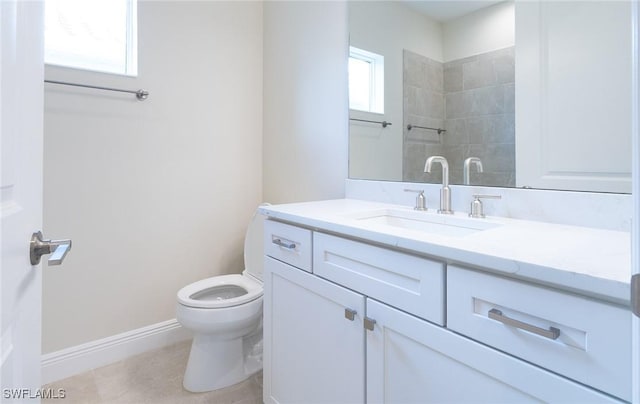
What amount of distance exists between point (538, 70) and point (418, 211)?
0.62 metres

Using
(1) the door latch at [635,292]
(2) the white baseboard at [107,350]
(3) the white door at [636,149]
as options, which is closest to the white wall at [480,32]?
(3) the white door at [636,149]

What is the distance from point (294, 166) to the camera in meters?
2.18

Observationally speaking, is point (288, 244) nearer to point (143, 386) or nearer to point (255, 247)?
point (255, 247)

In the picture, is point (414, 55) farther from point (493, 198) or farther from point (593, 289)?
point (593, 289)

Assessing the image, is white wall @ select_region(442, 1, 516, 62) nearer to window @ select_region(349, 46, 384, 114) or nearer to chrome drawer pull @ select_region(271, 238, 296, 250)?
window @ select_region(349, 46, 384, 114)

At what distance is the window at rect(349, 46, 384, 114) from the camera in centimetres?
174

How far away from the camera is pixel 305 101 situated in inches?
82.0

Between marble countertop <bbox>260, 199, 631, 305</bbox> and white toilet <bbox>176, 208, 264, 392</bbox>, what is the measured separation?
2.23ft

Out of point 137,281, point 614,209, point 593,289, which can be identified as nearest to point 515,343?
point 593,289

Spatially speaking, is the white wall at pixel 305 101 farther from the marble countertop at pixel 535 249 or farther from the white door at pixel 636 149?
the white door at pixel 636 149

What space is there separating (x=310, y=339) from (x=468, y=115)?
102 centimetres

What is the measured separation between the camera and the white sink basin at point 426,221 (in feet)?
3.89

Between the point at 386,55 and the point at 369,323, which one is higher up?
the point at 386,55

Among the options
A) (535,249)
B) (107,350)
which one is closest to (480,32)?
(535,249)
